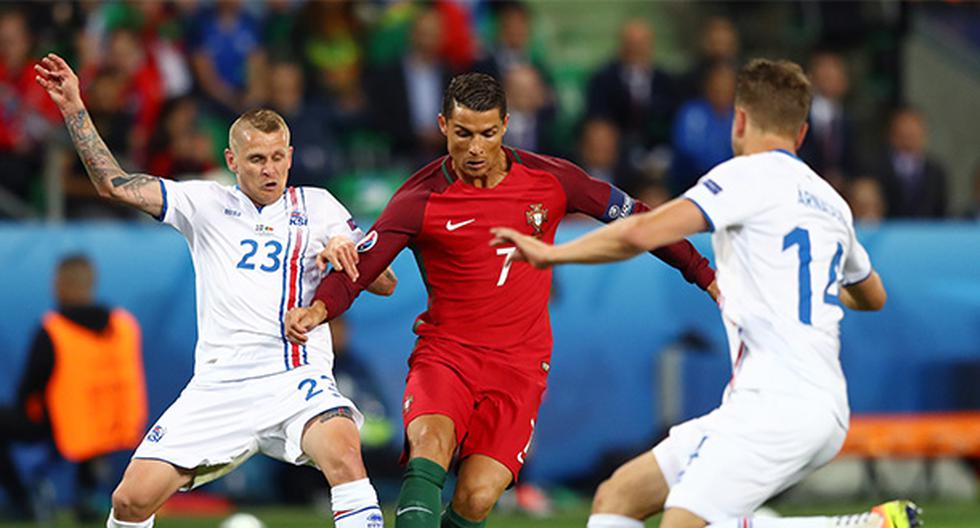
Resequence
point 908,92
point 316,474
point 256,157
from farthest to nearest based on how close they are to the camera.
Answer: point 908,92
point 316,474
point 256,157

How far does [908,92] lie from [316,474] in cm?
767

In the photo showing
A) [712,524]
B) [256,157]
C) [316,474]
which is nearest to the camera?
[712,524]

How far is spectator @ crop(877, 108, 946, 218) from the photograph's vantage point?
1469cm

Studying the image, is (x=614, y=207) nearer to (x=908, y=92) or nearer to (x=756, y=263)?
(x=756, y=263)

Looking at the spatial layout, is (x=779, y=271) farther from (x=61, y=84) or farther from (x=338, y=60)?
(x=338, y=60)

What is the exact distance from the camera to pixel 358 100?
14.5 m

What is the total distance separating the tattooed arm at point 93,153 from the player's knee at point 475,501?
1934mm

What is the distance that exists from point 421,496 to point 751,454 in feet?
5.73

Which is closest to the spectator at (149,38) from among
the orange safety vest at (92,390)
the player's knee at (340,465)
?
the orange safety vest at (92,390)

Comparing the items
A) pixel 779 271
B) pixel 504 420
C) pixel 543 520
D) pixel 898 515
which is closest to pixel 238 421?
pixel 504 420

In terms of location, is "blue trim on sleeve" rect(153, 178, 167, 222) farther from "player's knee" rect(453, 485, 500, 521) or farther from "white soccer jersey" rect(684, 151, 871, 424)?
"white soccer jersey" rect(684, 151, 871, 424)

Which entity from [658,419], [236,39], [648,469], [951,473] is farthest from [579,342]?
[648,469]

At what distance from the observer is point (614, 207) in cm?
783

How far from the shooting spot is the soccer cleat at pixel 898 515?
19.7 feet
